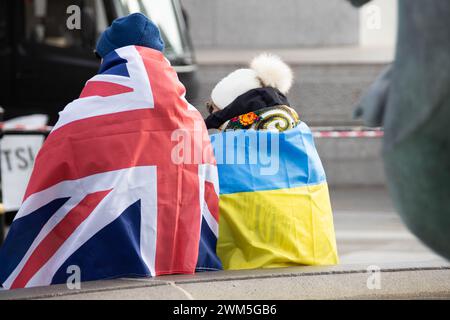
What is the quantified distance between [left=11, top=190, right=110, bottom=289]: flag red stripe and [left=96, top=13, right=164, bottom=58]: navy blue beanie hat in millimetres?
773

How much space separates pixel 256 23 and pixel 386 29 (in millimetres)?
2296

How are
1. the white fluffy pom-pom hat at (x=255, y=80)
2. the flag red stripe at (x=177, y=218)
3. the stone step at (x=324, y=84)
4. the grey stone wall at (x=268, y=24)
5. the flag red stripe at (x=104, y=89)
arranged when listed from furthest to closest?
the grey stone wall at (x=268, y=24)
the stone step at (x=324, y=84)
the white fluffy pom-pom hat at (x=255, y=80)
the flag red stripe at (x=104, y=89)
the flag red stripe at (x=177, y=218)

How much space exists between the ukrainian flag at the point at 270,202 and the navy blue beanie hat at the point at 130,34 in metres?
0.52

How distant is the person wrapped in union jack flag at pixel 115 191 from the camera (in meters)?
4.66

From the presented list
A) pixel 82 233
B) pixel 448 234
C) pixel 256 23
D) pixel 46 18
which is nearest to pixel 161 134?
pixel 82 233

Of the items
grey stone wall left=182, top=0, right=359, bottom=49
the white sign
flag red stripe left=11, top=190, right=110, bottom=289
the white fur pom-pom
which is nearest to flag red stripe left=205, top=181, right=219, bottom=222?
flag red stripe left=11, top=190, right=110, bottom=289

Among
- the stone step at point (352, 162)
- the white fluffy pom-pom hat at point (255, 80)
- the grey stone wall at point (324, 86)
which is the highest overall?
the white fluffy pom-pom hat at point (255, 80)

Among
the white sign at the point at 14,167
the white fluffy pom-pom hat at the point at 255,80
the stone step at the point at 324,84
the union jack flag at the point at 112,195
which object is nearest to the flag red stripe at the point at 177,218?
the union jack flag at the point at 112,195

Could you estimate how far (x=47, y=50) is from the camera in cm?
1152

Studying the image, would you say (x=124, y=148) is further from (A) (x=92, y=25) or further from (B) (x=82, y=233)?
(A) (x=92, y=25)

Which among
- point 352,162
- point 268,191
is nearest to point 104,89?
point 268,191

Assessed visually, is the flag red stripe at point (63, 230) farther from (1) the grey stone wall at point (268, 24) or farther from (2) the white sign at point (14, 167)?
(1) the grey stone wall at point (268, 24)

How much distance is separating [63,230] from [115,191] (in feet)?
0.84

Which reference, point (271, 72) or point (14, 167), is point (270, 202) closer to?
point (271, 72)
